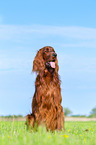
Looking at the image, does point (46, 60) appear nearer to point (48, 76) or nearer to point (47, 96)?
point (48, 76)

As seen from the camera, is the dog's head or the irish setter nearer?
the irish setter

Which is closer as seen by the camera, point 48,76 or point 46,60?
point 48,76

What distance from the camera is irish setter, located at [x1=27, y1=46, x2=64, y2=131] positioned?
239 inches

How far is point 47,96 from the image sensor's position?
6059 mm

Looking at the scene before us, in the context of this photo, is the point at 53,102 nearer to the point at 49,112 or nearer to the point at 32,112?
the point at 49,112

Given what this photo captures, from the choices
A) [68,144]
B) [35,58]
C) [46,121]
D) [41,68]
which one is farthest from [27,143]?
[35,58]

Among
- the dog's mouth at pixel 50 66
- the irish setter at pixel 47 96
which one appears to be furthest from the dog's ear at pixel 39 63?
the dog's mouth at pixel 50 66

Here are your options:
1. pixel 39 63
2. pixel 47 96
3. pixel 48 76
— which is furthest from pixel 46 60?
pixel 47 96

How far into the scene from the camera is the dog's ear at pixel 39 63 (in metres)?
6.28

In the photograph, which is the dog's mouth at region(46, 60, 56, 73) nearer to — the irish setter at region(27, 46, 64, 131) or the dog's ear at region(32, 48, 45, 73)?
the irish setter at region(27, 46, 64, 131)

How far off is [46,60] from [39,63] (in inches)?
8.6

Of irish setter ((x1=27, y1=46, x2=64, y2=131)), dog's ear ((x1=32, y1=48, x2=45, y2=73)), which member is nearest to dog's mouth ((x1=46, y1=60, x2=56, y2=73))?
irish setter ((x1=27, y1=46, x2=64, y2=131))

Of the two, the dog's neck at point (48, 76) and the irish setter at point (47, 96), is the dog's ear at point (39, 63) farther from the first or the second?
the dog's neck at point (48, 76)

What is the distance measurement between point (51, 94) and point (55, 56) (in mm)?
1027
